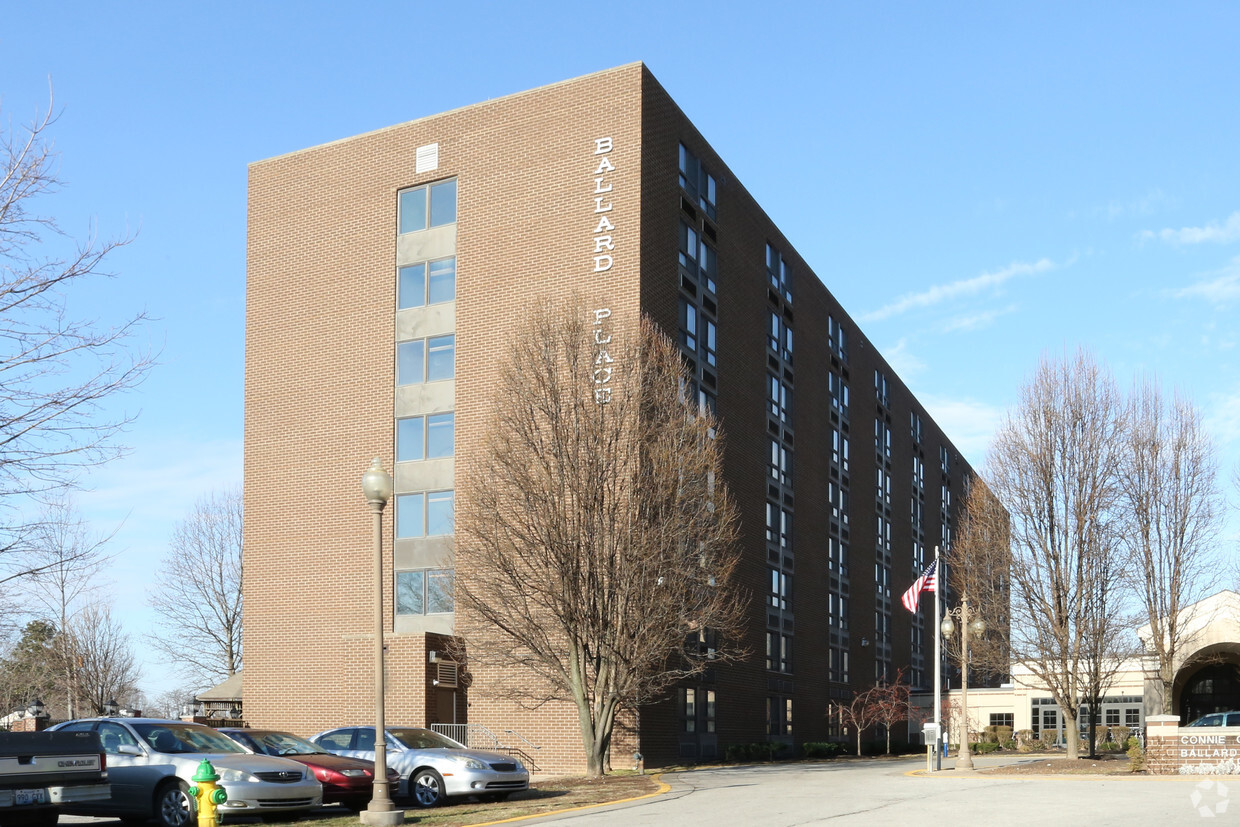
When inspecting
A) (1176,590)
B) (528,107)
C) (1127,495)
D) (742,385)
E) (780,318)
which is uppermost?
(528,107)

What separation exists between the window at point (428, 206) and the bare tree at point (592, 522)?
30.5ft

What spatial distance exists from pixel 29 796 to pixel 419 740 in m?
8.81

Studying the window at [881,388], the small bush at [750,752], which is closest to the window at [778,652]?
the small bush at [750,752]

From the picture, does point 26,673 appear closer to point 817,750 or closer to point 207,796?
point 817,750

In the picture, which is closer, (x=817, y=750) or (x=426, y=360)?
(x=426, y=360)

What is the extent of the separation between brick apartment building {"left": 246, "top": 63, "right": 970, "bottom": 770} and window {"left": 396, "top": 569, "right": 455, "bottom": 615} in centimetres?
7

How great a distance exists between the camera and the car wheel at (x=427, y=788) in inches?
824

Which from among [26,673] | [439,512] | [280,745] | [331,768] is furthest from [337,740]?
[26,673]

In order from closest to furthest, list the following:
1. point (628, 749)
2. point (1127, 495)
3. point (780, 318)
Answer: point (628, 749)
point (1127, 495)
point (780, 318)

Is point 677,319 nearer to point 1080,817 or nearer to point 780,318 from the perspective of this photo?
point 780,318

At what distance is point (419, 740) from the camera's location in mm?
22109

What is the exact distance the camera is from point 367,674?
34.1 m

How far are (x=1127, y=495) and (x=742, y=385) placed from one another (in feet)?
43.1

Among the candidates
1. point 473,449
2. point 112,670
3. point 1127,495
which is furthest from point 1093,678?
point 112,670
